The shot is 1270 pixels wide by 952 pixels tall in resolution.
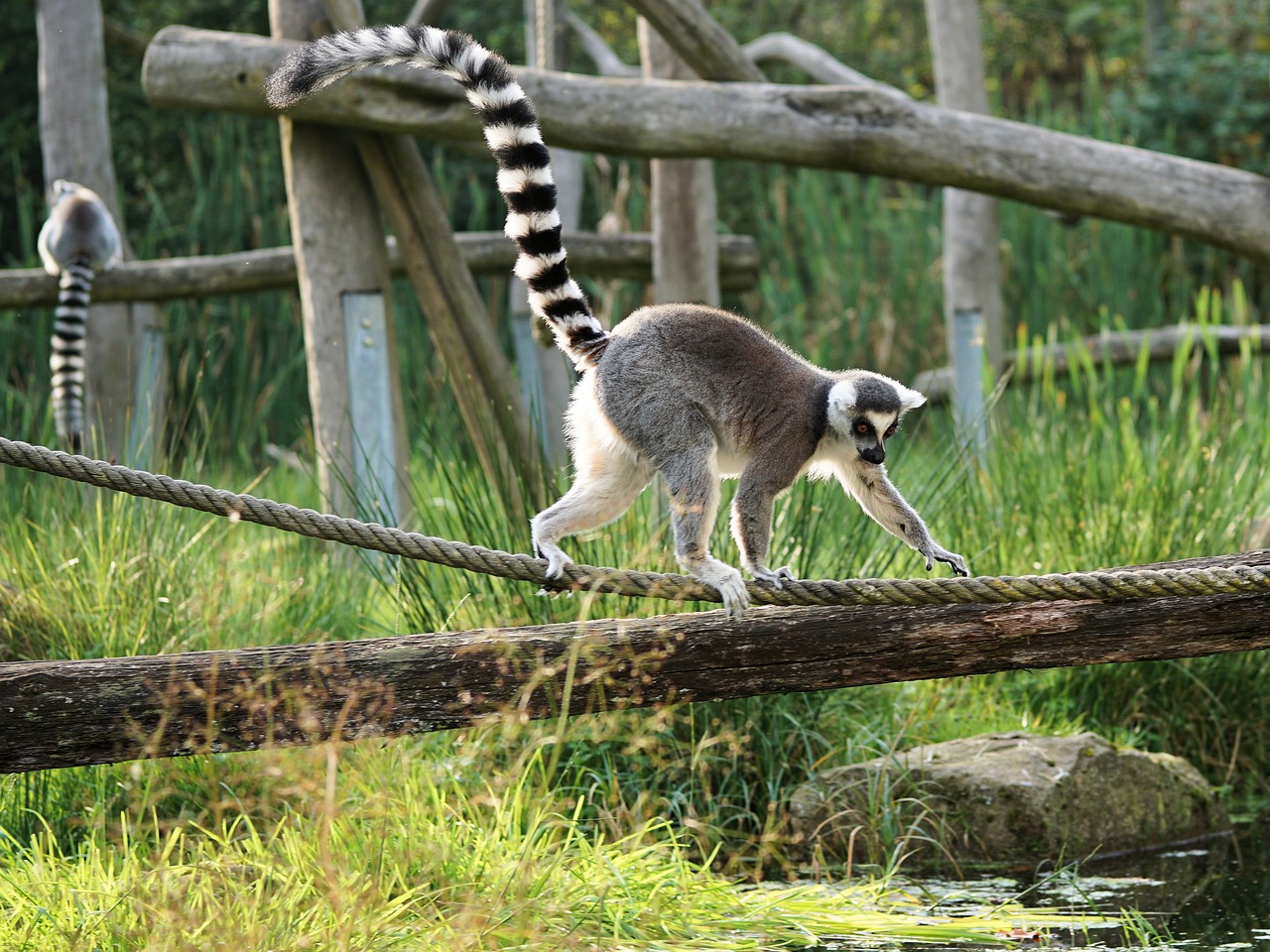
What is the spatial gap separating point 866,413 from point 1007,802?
1529mm

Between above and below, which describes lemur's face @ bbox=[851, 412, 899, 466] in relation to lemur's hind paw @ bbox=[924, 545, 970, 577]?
above

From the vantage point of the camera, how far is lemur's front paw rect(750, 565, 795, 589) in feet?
9.76

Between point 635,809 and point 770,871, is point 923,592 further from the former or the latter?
point 770,871

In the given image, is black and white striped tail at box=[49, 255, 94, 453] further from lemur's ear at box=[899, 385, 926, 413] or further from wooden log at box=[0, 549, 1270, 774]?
lemur's ear at box=[899, 385, 926, 413]

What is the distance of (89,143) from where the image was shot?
785cm

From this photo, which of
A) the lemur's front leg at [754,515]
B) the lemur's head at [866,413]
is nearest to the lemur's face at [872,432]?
the lemur's head at [866,413]

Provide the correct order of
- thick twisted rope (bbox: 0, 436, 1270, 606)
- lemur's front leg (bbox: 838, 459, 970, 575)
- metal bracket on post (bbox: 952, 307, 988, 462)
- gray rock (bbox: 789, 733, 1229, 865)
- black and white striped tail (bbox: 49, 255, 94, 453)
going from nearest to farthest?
1. thick twisted rope (bbox: 0, 436, 1270, 606)
2. lemur's front leg (bbox: 838, 459, 970, 575)
3. gray rock (bbox: 789, 733, 1229, 865)
4. metal bracket on post (bbox: 952, 307, 988, 462)
5. black and white striped tail (bbox: 49, 255, 94, 453)

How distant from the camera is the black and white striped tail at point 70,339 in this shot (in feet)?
22.1

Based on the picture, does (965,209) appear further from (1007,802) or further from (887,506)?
(887,506)

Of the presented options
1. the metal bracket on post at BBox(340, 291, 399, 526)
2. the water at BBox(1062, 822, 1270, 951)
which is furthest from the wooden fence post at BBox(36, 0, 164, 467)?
the water at BBox(1062, 822, 1270, 951)

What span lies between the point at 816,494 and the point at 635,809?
1461 mm

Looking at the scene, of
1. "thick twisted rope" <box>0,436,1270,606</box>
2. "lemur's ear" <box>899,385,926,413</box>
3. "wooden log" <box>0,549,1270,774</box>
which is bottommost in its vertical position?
"wooden log" <box>0,549,1270,774</box>

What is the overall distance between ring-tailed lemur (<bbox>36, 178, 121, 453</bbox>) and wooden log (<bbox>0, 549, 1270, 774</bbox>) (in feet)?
12.8

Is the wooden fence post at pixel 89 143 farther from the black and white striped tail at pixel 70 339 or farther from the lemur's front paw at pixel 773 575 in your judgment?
the lemur's front paw at pixel 773 575
